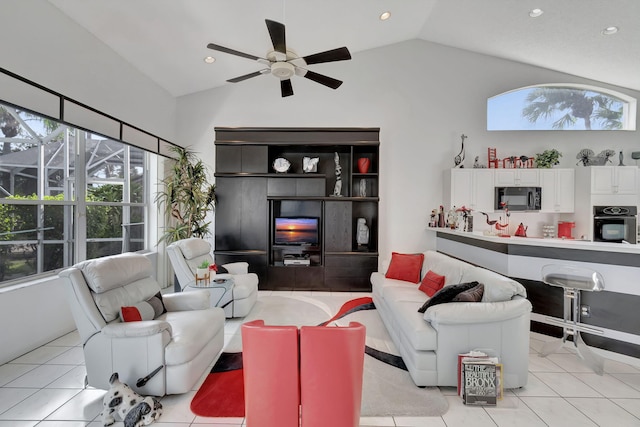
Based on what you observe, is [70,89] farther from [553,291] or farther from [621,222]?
[621,222]

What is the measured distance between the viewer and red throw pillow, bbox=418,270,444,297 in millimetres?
3267

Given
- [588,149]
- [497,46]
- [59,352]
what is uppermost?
[497,46]

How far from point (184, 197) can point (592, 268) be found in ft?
17.3

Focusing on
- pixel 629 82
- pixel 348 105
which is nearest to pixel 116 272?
pixel 348 105

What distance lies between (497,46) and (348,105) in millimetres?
2553

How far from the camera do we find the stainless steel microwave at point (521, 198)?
4.90m

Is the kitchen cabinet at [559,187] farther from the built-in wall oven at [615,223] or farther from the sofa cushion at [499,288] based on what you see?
the sofa cushion at [499,288]

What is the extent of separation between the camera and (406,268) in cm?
398

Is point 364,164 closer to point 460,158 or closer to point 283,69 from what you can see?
point 460,158

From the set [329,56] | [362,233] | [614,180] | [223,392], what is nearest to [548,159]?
[614,180]

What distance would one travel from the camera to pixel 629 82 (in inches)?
195

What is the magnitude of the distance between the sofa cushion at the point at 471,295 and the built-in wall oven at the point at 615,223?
3.75 metres

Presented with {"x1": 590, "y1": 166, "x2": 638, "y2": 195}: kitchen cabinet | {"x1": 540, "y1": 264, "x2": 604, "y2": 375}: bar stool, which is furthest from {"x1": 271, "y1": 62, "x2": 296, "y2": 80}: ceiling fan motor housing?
{"x1": 590, "y1": 166, "x2": 638, "y2": 195}: kitchen cabinet

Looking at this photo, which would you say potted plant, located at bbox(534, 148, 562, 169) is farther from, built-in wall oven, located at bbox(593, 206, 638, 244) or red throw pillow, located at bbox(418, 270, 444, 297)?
red throw pillow, located at bbox(418, 270, 444, 297)
